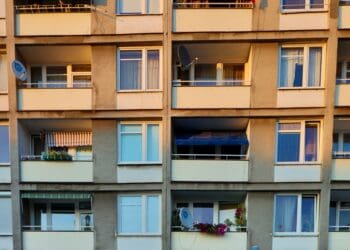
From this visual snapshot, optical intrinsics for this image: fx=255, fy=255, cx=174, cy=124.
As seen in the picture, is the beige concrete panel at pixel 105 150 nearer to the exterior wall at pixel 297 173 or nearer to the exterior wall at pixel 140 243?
the exterior wall at pixel 140 243

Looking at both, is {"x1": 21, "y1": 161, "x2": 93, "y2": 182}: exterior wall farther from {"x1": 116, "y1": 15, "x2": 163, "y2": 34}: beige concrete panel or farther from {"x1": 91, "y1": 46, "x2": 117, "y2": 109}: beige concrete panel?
{"x1": 116, "y1": 15, "x2": 163, "y2": 34}: beige concrete panel

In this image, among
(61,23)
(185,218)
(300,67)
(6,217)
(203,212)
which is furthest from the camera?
(203,212)

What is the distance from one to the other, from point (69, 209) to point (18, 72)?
17.1 feet

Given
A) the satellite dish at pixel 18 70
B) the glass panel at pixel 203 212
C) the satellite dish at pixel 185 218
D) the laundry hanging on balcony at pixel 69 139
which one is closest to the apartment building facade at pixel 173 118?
the satellite dish at pixel 185 218


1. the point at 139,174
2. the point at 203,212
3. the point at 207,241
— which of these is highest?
the point at 139,174

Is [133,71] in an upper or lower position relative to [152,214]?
Result: upper

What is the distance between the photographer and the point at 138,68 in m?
8.56

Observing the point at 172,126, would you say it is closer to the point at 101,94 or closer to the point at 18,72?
the point at 101,94

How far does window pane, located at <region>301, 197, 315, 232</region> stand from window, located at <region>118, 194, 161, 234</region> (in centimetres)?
487

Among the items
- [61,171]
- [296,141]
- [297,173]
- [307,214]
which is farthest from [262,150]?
[61,171]

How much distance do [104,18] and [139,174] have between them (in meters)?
5.20

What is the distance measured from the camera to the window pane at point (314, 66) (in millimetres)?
8336

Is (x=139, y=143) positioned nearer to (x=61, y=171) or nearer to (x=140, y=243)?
(x=61, y=171)

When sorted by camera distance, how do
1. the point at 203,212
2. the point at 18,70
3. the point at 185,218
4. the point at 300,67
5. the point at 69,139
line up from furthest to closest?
the point at 203,212 < the point at 69,139 < the point at 185,218 < the point at 300,67 < the point at 18,70
